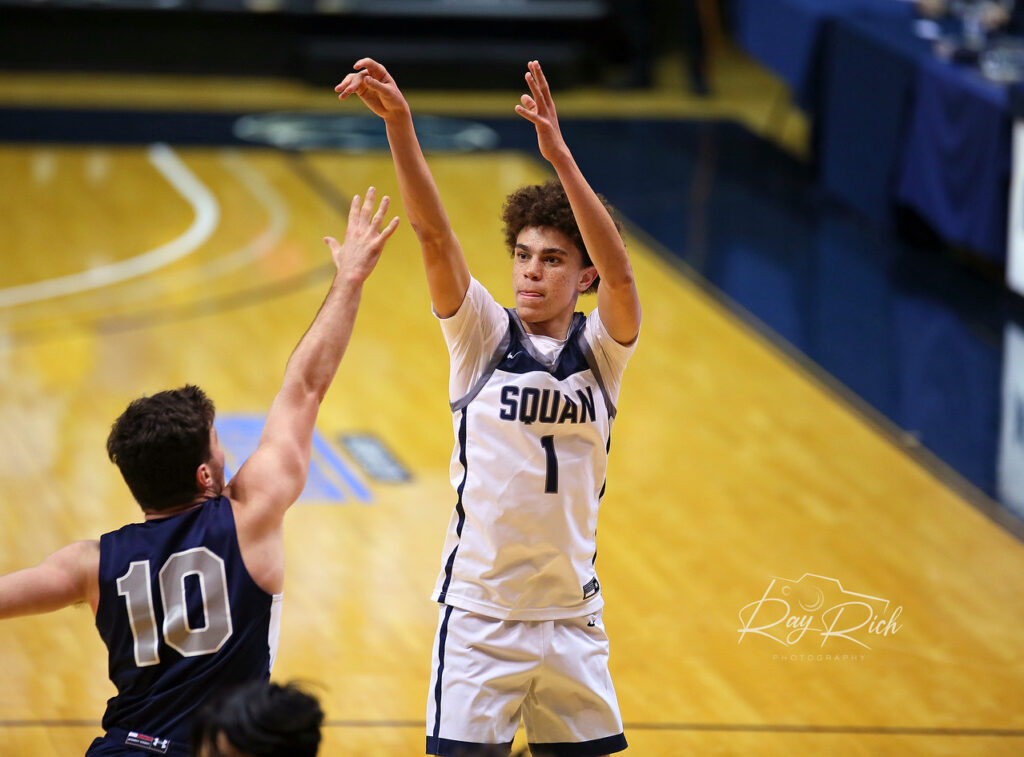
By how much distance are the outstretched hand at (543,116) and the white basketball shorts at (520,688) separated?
3.40 feet

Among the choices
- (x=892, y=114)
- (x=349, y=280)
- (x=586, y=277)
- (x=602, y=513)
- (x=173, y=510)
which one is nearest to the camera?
(x=173, y=510)

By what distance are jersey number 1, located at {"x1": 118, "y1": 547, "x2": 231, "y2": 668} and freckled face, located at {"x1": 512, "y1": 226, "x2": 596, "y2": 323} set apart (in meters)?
0.96

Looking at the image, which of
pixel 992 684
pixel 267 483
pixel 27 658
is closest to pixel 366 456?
pixel 27 658

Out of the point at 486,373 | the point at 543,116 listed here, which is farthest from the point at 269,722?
the point at 543,116

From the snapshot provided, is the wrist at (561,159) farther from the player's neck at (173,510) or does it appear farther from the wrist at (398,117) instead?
the player's neck at (173,510)

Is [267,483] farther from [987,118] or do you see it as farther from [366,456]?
[987,118]

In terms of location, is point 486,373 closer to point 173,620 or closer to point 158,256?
point 173,620

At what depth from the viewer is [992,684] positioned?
5.01 meters

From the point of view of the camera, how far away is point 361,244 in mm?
3229

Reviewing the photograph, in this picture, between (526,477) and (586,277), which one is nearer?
(526,477)

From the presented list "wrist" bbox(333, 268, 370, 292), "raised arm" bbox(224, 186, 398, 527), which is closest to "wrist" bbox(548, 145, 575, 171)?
"raised arm" bbox(224, 186, 398, 527)

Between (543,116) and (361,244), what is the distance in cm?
48

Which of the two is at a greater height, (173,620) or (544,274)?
(544,274)

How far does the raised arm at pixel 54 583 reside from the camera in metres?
2.67
